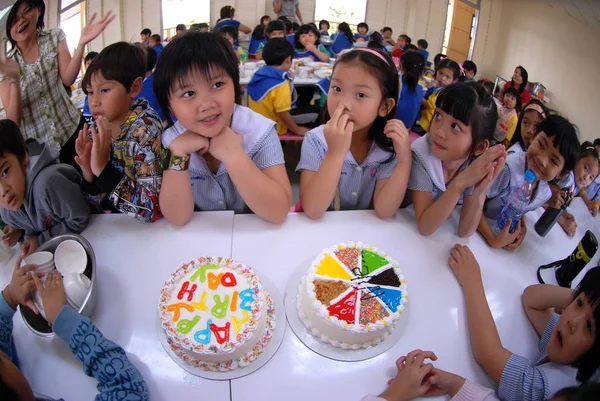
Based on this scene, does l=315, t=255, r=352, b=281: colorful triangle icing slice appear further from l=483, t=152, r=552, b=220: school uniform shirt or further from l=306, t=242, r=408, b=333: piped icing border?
l=483, t=152, r=552, b=220: school uniform shirt

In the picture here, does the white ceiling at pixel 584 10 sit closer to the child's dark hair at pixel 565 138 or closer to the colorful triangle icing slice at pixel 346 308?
the child's dark hair at pixel 565 138

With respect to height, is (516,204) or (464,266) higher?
(516,204)

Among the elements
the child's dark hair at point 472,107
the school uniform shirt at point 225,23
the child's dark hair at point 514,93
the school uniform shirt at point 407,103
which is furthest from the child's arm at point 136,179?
the school uniform shirt at point 225,23

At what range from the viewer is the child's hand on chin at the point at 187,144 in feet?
3.67

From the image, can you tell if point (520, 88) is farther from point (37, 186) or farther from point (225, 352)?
point (37, 186)

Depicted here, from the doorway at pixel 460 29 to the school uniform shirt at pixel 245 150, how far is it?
2451 mm

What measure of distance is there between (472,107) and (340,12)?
16.0ft

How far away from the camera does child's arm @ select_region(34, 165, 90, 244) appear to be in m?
1.15

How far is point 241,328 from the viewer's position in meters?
0.89

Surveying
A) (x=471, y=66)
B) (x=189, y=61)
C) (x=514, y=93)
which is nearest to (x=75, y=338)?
(x=189, y=61)

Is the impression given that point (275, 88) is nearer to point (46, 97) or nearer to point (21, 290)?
point (46, 97)

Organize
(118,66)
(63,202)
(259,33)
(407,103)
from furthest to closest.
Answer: (259,33) < (407,103) < (118,66) < (63,202)

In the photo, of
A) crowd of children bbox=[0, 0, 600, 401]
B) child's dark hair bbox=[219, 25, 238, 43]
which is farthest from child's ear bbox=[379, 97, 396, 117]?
child's dark hair bbox=[219, 25, 238, 43]

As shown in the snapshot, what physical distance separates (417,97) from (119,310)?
107 inches
